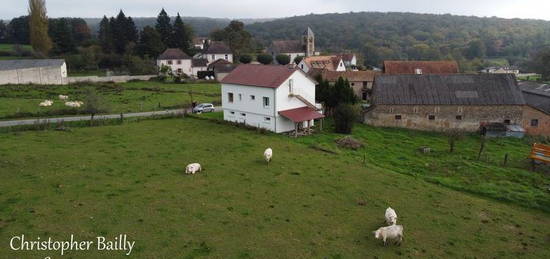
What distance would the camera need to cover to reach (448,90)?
39375 millimetres

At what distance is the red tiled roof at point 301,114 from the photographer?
32.6 meters

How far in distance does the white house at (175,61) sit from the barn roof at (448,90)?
1934 inches

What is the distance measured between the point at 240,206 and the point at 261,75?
62.4 feet

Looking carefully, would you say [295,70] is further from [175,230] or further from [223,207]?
[175,230]

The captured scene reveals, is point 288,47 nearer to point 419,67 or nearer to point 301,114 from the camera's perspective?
point 419,67

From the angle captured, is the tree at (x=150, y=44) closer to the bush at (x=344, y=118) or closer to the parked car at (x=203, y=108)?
the parked car at (x=203, y=108)

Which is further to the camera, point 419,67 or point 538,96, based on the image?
point 419,67

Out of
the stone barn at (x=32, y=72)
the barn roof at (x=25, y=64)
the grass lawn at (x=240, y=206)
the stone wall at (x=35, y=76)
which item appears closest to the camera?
the grass lawn at (x=240, y=206)

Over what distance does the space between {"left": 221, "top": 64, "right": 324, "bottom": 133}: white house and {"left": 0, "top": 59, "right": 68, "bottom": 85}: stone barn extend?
3919cm

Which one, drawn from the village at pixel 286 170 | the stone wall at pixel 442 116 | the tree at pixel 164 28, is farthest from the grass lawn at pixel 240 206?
the tree at pixel 164 28

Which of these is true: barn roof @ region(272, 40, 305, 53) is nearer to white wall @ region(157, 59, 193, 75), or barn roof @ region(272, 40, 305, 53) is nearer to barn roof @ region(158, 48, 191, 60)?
white wall @ region(157, 59, 193, 75)

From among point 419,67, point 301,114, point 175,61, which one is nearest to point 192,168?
point 301,114

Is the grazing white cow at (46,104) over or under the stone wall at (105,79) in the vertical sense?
under

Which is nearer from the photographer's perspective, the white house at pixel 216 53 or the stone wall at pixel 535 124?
the stone wall at pixel 535 124
